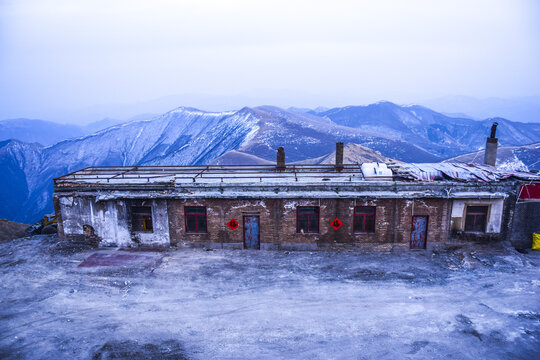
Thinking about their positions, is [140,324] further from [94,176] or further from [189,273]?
[94,176]

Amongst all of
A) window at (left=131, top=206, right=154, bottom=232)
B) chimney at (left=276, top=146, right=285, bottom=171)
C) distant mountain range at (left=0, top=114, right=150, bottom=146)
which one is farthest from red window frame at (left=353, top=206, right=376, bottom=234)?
distant mountain range at (left=0, top=114, right=150, bottom=146)

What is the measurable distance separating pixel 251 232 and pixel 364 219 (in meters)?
6.22

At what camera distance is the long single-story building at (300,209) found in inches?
712

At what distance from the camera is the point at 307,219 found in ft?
61.3

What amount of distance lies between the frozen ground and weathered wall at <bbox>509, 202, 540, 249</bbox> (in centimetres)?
80

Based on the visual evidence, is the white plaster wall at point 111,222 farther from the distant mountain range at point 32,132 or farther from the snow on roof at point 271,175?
the distant mountain range at point 32,132

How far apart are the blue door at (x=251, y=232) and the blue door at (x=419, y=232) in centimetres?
853

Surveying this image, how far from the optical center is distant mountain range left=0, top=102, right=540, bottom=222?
66750 mm

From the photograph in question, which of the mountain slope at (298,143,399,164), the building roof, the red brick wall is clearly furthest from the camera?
the mountain slope at (298,143,399,164)

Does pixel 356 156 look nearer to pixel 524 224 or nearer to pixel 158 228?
pixel 524 224

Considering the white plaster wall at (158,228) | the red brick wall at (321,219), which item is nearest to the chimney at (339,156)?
the red brick wall at (321,219)

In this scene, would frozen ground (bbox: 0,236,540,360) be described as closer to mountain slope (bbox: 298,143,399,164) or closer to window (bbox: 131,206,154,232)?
window (bbox: 131,206,154,232)

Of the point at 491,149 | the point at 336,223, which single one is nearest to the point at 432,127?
the point at 491,149

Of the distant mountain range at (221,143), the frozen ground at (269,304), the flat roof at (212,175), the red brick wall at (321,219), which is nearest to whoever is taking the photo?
the frozen ground at (269,304)
